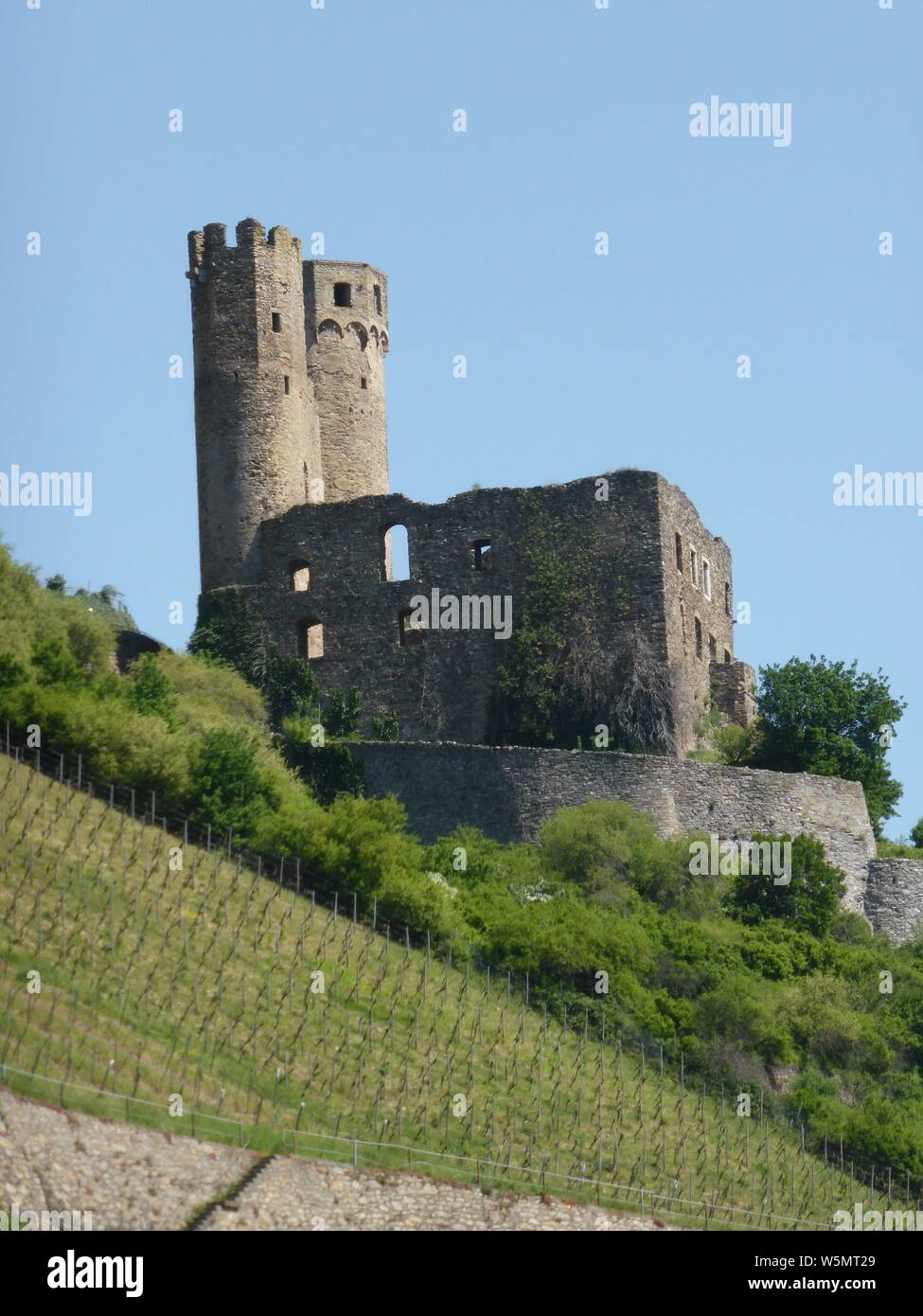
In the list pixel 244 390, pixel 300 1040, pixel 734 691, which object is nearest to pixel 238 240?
pixel 244 390

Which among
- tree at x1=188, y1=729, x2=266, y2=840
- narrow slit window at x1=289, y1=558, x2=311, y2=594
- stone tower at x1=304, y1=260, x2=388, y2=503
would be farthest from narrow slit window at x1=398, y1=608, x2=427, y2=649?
tree at x1=188, y1=729, x2=266, y2=840

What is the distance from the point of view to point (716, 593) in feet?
205

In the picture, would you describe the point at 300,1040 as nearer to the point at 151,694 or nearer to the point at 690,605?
the point at 151,694

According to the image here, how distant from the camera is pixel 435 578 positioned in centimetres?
5900

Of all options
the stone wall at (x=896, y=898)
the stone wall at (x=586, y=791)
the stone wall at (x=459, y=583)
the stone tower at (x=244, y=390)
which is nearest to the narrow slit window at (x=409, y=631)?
the stone wall at (x=459, y=583)

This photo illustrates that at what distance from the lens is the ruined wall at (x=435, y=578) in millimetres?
57812

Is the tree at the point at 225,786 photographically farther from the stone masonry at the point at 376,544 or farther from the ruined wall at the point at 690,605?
the ruined wall at the point at 690,605

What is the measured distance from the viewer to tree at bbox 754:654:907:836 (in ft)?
189

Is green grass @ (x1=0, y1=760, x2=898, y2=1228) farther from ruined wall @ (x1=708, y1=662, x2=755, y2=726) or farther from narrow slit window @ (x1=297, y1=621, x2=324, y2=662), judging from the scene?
ruined wall @ (x1=708, y1=662, x2=755, y2=726)

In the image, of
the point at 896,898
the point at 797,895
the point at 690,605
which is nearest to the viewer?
the point at 797,895

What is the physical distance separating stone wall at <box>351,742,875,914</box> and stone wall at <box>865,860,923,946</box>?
26 cm

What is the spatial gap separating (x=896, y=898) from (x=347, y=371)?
1765cm

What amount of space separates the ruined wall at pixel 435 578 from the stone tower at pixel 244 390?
83 cm
